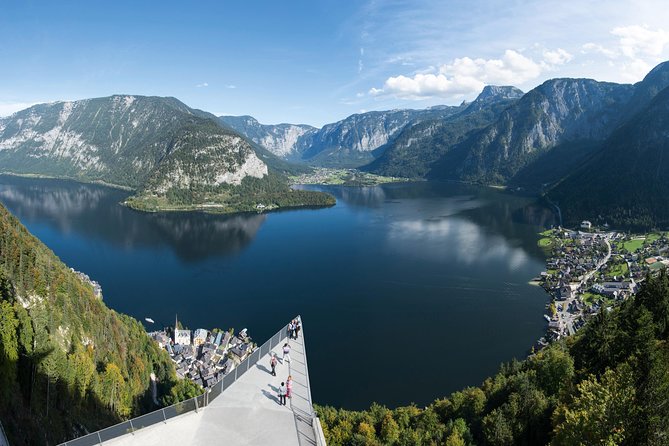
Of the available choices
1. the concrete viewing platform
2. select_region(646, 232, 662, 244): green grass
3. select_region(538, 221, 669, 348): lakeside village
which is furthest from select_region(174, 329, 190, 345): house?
select_region(646, 232, 662, 244): green grass

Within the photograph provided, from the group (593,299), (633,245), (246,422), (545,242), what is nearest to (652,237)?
(633,245)

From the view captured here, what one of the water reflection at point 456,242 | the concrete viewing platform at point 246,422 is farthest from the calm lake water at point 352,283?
the concrete viewing platform at point 246,422

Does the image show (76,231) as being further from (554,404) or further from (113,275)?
(554,404)

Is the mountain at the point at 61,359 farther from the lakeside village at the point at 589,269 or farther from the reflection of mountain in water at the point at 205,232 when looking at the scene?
the reflection of mountain in water at the point at 205,232

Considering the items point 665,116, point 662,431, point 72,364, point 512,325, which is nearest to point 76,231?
point 72,364

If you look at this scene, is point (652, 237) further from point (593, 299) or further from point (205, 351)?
point (205, 351)
